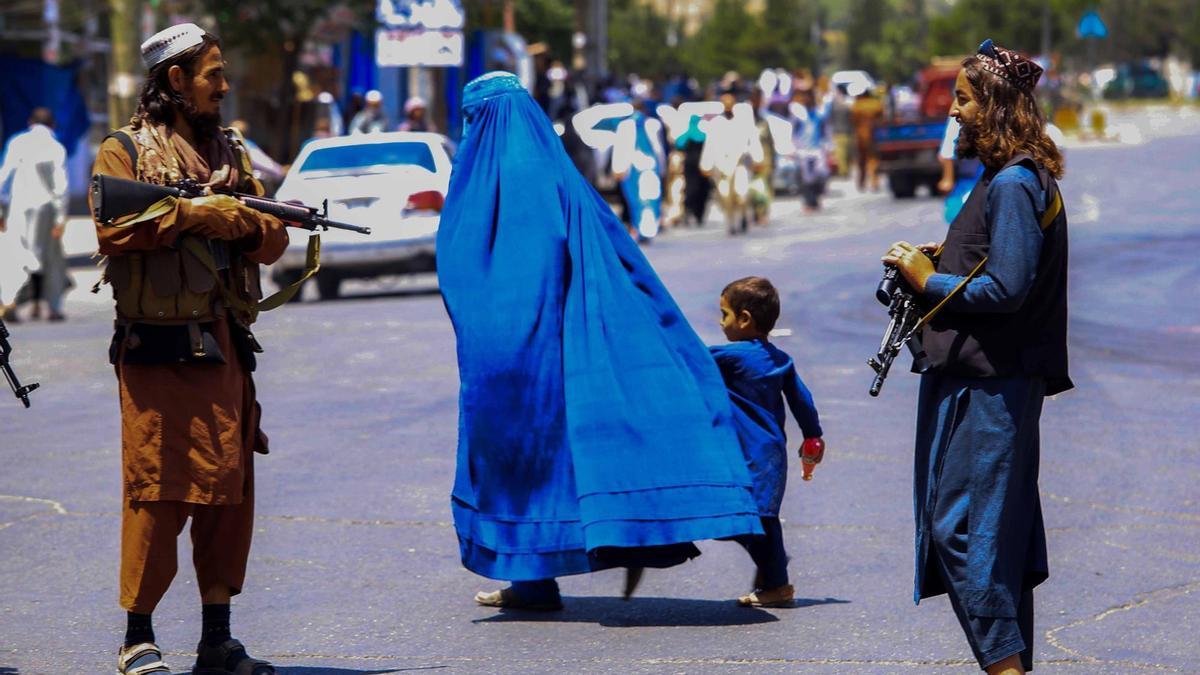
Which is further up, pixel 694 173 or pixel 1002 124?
pixel 1002 124

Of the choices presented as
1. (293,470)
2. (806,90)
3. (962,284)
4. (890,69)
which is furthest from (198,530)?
(890,69)

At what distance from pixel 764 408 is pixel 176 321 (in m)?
2.01

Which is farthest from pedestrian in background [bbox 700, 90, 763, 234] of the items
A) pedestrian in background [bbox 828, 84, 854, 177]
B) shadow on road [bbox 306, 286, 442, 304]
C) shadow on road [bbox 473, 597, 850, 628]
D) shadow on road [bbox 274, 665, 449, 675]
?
shadow on road [bbox 274, 665, 449, 675]

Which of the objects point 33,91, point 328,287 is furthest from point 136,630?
point 33,91

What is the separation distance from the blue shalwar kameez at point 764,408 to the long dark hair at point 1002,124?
1687 millimetres

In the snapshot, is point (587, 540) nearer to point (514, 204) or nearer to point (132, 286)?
point (514, 204)

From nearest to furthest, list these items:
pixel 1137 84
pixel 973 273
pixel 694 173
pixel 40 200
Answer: pixel 973 273
pixel 40 200
pixel 694 173
pixel 1137 84

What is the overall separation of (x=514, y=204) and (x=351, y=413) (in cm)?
487

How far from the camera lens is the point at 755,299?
20.0ft

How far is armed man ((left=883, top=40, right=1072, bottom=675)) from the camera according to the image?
452 centimetres

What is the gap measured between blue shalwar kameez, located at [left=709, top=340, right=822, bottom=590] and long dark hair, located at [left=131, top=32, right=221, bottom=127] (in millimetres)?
1939

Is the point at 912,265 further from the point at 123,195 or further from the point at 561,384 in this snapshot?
the point at 123,195

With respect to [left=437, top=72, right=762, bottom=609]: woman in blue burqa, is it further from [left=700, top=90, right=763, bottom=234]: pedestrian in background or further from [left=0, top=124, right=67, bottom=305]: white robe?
[left=700, top=90, right=763, bottom=234]: pedestrian in background

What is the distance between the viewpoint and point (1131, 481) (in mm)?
8578
